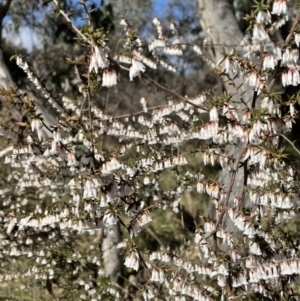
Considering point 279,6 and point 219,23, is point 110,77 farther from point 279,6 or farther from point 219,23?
point 219,23

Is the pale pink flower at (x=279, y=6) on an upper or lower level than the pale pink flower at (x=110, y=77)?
upper

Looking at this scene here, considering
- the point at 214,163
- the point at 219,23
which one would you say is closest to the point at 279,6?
the point at 214,163

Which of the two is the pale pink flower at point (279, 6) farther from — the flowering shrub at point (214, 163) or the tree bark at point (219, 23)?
the tree bark at point (219, 23)

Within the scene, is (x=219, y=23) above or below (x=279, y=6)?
above

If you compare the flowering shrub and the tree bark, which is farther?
the tree bark

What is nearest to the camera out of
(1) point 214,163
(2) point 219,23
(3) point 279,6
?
(3) point 279,6

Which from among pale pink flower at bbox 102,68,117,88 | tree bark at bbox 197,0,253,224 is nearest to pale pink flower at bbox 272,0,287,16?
pale pink flower at bbox 102,68,117,88

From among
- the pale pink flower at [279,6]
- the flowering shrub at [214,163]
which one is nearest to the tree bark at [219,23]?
the flowering shrub at [214,163]

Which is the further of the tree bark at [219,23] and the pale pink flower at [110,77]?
the tree bark at [219,23]

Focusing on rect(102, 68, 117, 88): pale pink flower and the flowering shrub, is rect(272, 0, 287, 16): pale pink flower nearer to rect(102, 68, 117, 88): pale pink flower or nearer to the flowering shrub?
the flowering shrub

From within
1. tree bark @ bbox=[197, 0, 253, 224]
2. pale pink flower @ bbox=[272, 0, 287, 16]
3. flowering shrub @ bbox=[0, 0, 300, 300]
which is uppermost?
tree bark @ bbox=[197, 0, 253, 224]

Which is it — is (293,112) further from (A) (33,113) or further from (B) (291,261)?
(A) (33,113)

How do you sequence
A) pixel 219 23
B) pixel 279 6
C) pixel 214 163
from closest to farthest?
1. pixel 279 6
2. pixel 214 163
3. pixel 219 23

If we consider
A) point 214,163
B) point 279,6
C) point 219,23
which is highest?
point 219,23
